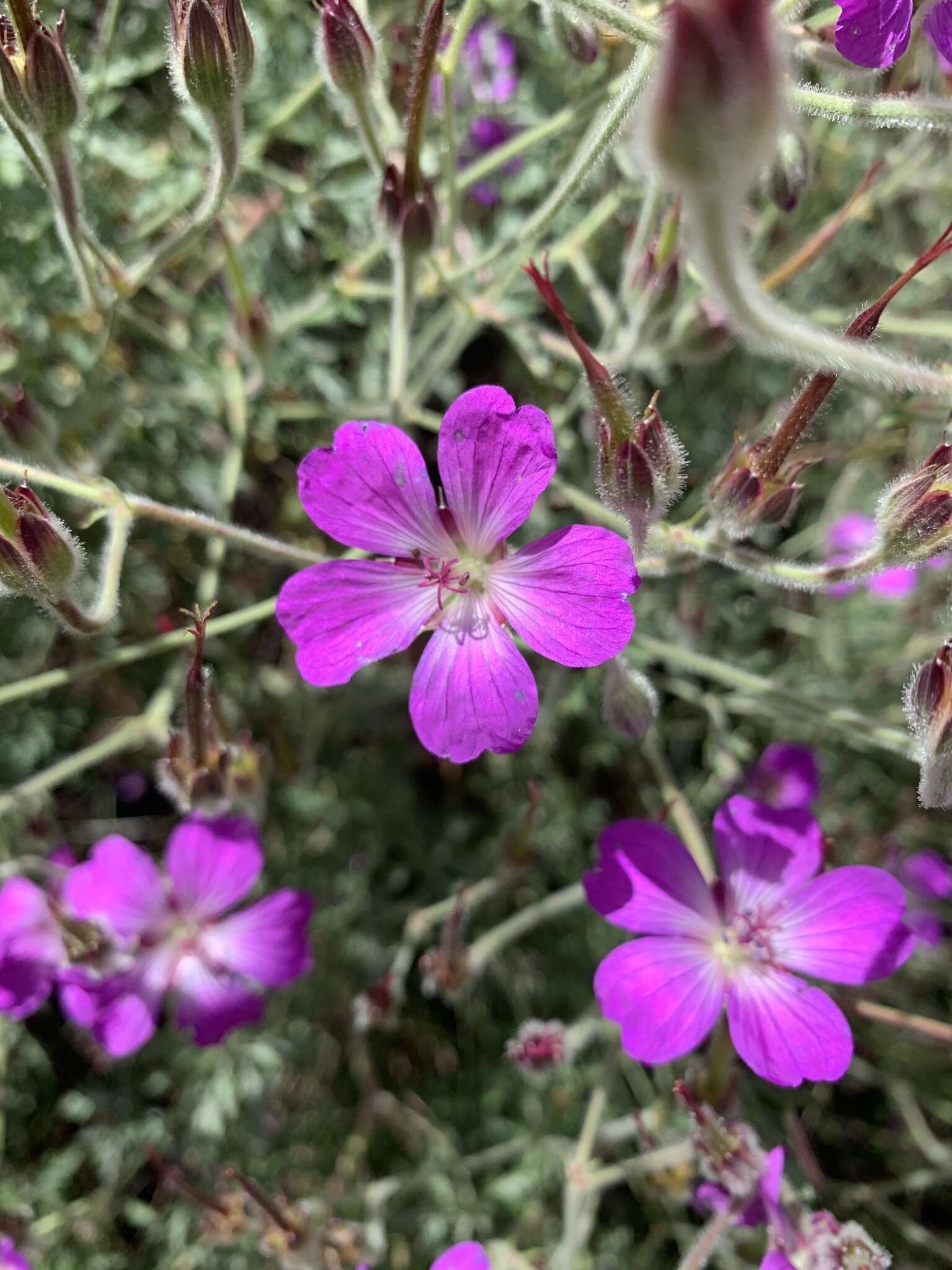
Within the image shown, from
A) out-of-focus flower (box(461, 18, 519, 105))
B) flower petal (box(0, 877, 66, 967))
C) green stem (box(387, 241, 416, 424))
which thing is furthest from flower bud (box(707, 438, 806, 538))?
out-of-focus flower (box(461, 18, 519, 105))

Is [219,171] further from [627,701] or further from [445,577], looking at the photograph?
[627,701]

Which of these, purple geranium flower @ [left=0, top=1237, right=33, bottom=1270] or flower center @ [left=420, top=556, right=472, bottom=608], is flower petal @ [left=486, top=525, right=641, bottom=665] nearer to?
flower center @ [left=420, top=556, right=472, bottom=608]

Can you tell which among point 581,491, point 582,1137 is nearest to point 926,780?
point 582,1137

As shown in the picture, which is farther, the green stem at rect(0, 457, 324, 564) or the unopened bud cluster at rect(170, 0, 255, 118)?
the green stem at rect(0, 457, 324, 564)

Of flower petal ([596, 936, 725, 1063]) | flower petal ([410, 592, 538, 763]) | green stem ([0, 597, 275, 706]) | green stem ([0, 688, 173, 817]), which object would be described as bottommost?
green stem ([0, 688, 173, 817])

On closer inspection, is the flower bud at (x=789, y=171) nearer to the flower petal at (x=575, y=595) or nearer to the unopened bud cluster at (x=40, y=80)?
the flower petal at (x=575, y=595)

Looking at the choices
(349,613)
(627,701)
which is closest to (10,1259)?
(349,613)

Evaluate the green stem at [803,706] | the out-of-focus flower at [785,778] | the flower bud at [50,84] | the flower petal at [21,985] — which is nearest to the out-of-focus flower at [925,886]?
the out-of-focus flower at [785,778]
